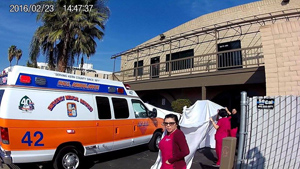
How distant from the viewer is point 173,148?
288cm

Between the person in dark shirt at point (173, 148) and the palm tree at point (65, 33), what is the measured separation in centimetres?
995

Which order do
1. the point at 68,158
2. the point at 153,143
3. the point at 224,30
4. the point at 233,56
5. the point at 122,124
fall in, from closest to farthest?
the point at 68,158
the point at 122,124
the point at 153,143
the point at 233,56
the point at 224,30

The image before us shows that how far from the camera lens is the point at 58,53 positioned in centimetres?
1219

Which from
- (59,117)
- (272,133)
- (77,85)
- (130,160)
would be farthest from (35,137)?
(272,133)

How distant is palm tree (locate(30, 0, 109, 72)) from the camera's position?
453 inches

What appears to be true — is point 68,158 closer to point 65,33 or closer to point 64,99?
point 64,99

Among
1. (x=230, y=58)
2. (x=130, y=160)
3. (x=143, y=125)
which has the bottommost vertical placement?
(x=130, y=160)

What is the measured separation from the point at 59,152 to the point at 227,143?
3546mm

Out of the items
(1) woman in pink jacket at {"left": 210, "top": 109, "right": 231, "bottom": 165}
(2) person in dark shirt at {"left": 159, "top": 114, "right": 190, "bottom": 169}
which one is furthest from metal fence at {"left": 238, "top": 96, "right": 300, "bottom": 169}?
(1) woman in pink jacket at {"left": 210, "top": 109, "right": 231, "bottom": 165}

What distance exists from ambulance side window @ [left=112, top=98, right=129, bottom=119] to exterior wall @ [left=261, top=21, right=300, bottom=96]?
14.9ft

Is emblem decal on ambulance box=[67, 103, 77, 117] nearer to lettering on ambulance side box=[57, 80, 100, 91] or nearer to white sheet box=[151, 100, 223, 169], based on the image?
lettering on ambulance side box=[57, 80, 100, 91]

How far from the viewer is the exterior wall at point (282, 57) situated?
6508 millimetres

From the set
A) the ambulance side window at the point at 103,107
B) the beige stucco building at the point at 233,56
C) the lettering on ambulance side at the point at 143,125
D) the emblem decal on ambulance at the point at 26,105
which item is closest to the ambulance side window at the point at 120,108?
the ambulance side window at the point at 103,107

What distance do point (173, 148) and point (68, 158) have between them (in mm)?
3070
